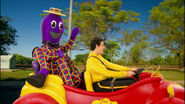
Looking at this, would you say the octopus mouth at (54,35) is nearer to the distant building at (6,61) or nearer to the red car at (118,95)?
the red car at (118,95)

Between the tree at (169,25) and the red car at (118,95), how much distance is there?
44.7 feet

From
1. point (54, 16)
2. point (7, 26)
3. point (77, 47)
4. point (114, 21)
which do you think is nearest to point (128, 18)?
point (114, 21)

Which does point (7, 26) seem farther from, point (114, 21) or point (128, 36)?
point (128, 36)

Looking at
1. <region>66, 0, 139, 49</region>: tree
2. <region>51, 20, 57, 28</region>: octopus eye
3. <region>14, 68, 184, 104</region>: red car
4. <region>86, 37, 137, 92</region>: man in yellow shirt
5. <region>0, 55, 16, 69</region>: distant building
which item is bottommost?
<region>0, 55, 16, 69</region>: distant building

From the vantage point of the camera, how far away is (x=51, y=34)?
231 cm

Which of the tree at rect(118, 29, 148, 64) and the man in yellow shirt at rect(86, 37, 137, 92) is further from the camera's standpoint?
the tree at rect(118, 29, 148, 64)

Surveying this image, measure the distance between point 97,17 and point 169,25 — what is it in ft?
21.2

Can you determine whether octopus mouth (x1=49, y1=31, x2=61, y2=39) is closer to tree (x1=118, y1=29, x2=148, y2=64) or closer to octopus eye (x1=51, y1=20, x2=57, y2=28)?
octopus eye (x1=51, y1=20, x2=57, y2=28)

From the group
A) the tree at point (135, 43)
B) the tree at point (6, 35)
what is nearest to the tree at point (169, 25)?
the tree at point (135, 43)

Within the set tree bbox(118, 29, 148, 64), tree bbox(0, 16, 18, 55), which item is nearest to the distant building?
tree bbox(0, 16, 18, 55)

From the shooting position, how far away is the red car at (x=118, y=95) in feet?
6.04

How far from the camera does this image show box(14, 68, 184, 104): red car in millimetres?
1840

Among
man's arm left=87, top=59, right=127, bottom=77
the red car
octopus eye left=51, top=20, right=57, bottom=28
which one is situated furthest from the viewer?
octopus eye left=51, top=20, right=57, bottom=28

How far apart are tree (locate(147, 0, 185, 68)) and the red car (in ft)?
44.7
